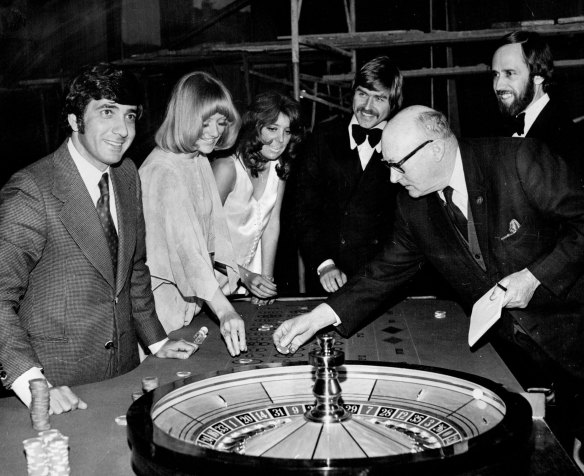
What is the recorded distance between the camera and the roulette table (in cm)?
125

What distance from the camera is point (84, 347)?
232 cm

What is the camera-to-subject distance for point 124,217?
2469 millimetres

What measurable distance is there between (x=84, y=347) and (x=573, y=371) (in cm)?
159

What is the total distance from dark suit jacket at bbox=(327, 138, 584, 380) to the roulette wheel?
2.52 feet

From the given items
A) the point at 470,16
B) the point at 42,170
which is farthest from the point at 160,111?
the point at 42,170

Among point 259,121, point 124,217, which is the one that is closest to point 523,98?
point 259,121

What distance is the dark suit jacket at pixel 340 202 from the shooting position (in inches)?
152

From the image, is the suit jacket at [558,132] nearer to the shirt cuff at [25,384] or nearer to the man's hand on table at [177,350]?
the man's hand on table at [177,350]

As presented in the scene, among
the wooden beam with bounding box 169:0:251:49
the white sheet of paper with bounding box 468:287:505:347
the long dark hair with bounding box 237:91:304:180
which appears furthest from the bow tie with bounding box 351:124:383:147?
the wooden beam with bounding box 169:0:251:49

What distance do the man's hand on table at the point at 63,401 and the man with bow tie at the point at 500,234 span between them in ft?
2.30

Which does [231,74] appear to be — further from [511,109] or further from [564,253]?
[564,253]

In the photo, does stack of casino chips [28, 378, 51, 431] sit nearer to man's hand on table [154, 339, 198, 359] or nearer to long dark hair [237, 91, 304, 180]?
man's hand on table [154, 339, 198, 359]

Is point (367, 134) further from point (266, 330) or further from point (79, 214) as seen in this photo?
point (79, 214)

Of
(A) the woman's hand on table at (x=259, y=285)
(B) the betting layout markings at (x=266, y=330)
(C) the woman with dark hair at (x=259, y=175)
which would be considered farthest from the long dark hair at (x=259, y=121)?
(B) the betting layout markings at (x=266, y=330)
